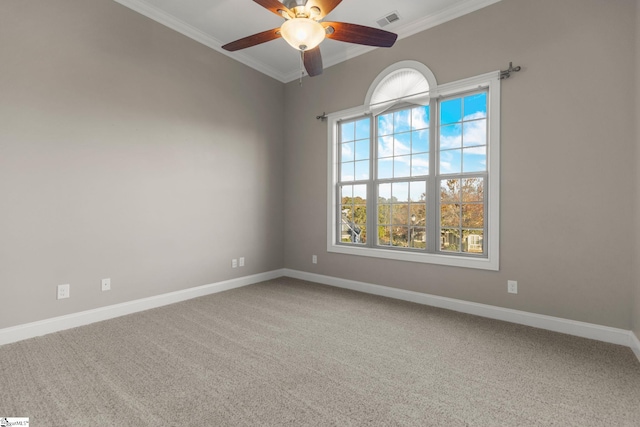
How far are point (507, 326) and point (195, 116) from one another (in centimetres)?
408

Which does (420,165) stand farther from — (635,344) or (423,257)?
(635,344)

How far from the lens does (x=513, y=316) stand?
115 inches

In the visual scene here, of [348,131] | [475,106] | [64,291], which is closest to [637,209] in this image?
[475,106]

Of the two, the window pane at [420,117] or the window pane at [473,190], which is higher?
the window pane at [420,117]

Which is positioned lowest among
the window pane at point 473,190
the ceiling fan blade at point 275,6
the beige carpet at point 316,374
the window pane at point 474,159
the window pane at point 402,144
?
the beige carpet at point 316,374

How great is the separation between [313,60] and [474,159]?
1965 mm

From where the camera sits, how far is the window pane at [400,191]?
12.2ft

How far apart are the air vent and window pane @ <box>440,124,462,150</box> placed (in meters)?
1.32

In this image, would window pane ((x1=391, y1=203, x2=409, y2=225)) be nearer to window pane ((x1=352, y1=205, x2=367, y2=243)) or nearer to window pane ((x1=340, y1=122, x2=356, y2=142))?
window pane ((x1=352, y1=205, x2=367, y2=243))

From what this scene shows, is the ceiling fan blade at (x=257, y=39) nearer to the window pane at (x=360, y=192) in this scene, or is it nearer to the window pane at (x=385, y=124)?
the window pane at (x=385, y=124)

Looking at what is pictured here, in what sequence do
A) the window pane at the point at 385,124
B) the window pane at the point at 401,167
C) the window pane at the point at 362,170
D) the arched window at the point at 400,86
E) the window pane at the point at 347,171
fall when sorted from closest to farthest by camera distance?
1. the arched window at the point at 400,86
2. the window pane at the point at 401,167
3. the window pane at the point at 385,124
4. the window pane at the point at 362,170
5. the window pane at the point at 347,171

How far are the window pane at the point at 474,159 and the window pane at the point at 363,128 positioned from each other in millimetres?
1296

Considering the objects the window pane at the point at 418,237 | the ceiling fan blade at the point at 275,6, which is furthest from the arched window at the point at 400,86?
the ceiling fan blade at the point at 275,6

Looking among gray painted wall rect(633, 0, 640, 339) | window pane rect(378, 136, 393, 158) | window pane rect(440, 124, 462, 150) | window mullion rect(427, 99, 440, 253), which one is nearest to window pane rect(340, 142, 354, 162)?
window pane rect(378, 136, 393, 158)
